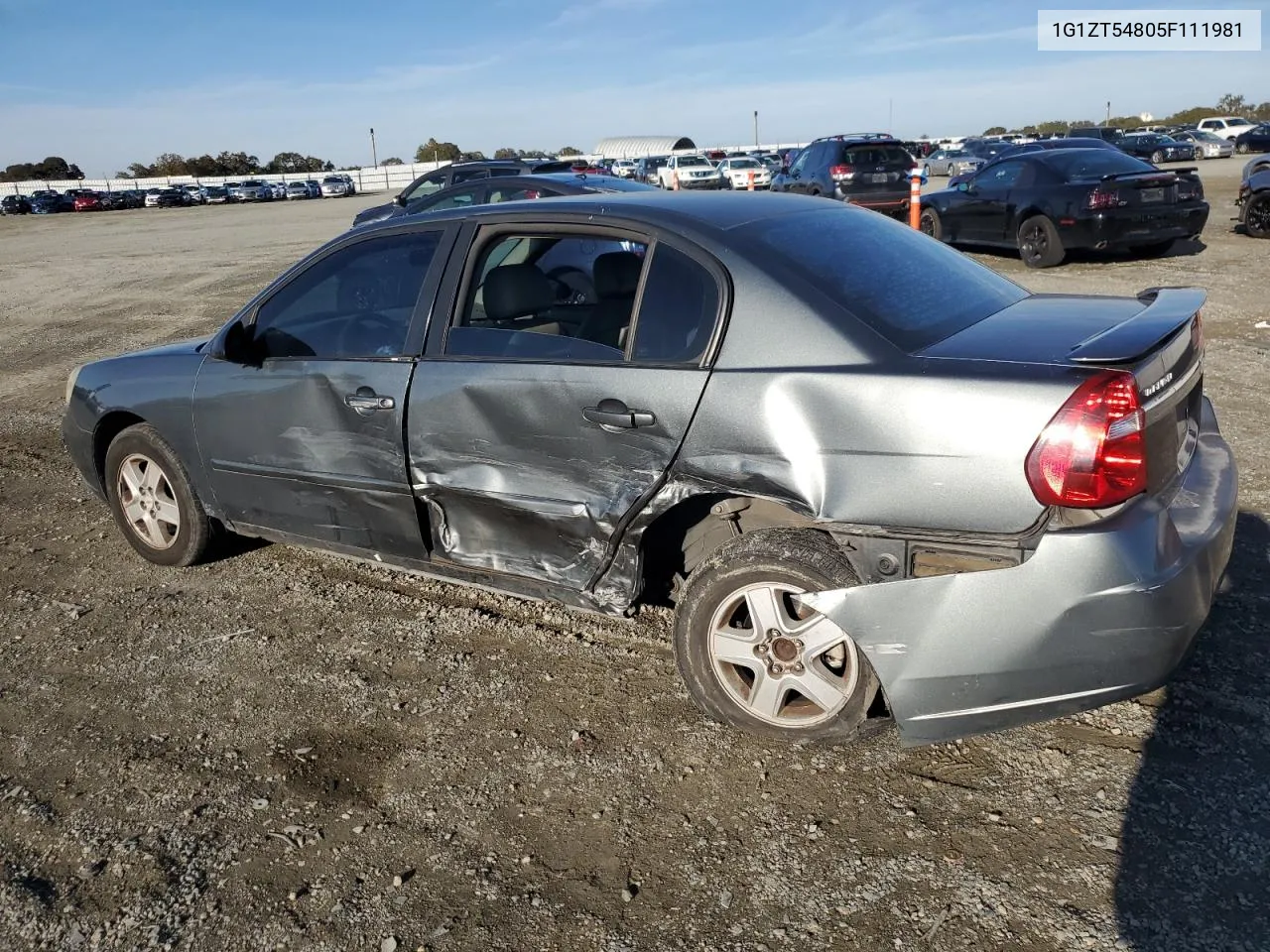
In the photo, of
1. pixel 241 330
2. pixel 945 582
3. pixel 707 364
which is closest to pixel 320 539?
pixel 241 330

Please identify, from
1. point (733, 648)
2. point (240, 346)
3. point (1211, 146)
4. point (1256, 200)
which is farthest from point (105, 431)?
point (1211, 146)

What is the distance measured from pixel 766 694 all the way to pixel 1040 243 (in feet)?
38.4

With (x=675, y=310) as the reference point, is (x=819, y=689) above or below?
below

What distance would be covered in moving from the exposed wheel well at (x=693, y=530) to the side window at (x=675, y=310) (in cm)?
47

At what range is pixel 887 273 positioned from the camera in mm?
3387

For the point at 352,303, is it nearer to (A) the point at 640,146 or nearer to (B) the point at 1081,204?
(B) the point at 1081,204

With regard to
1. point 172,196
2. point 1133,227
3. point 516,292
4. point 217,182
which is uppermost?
point 217,182

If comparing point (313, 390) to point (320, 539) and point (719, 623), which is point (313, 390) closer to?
point (320, 539)

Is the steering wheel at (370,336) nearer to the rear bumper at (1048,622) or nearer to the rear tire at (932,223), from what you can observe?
the rear bumper at (1048,622)

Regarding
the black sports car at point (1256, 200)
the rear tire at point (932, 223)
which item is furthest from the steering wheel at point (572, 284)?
the black sports car at point (1256, 200)

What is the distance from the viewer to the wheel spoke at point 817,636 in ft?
9.91

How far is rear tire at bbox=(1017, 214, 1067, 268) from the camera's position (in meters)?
12.9

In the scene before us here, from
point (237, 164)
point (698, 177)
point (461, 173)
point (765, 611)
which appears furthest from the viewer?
point (237, 164)

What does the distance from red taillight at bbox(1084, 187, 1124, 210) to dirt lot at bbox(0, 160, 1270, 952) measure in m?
8.91
